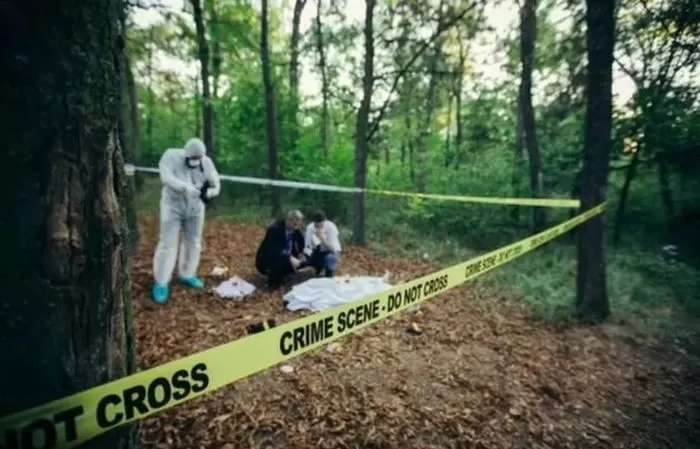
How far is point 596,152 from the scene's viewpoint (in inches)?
225

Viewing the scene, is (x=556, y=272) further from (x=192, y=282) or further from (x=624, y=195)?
(x=192, y=282)

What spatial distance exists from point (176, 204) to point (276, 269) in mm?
1645

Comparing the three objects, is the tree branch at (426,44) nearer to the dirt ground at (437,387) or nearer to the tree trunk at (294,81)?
the tree trunk at (294,81)

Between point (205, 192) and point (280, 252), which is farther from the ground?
point (205, 192)

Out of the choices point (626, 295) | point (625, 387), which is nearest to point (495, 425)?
point (625, 387)

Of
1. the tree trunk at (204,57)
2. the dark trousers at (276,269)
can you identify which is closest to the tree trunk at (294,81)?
the tree trunk at (204,57)

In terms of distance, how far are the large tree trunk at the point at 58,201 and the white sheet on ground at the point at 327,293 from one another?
12.6 feet

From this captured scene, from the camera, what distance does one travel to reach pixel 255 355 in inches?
77.9

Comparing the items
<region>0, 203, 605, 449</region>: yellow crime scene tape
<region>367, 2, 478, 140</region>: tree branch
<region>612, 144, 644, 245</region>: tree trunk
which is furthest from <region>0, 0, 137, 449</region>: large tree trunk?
<region>612, 144, 644, 245</region>: tree trunk

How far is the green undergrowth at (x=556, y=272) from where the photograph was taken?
653cm

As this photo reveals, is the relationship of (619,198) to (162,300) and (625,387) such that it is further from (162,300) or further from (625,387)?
(162,300)

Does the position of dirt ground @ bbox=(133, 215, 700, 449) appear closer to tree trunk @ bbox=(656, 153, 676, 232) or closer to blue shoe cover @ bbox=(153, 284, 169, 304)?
blue shoe cover @ bbox=(153, 284, 169, 304)

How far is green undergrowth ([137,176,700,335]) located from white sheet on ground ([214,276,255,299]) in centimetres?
376

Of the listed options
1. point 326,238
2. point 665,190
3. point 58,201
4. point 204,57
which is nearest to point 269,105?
point 204,57
